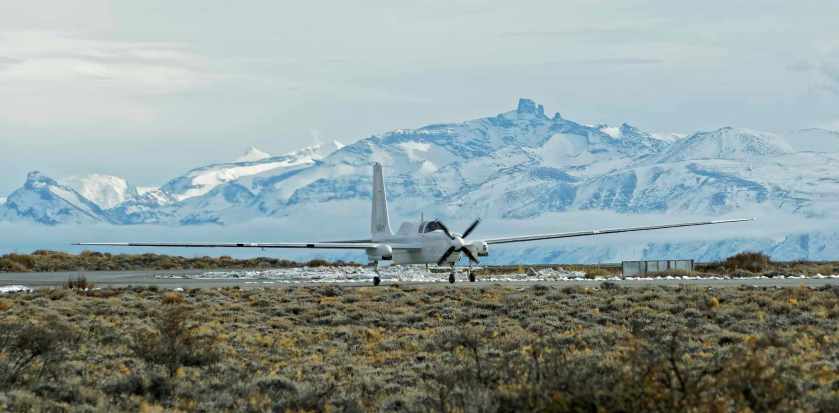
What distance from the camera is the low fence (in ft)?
205

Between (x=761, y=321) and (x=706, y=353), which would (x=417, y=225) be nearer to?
(x=761, y=321)

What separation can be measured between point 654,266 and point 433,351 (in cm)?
4334

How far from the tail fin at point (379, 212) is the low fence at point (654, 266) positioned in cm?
1507

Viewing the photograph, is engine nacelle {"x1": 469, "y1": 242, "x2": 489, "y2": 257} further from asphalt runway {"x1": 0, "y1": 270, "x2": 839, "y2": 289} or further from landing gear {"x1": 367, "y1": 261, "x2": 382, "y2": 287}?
landing gear {"x1": 367, "y1": 261, "x2": 382, "y2": 287}

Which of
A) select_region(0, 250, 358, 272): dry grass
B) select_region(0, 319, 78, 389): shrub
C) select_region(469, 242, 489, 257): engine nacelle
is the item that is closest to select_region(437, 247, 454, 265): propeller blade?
select_region(469, 242, 489, 257): engine nacelle

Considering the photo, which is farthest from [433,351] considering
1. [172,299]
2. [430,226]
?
[430,226]

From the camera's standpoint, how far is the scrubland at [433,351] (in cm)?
1340

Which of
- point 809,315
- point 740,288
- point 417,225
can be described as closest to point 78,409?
point 809,315

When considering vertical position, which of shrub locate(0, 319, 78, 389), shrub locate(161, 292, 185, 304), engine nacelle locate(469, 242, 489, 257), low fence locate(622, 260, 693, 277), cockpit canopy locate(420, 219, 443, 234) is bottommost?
shrub locate(0, 319, 78, 389)

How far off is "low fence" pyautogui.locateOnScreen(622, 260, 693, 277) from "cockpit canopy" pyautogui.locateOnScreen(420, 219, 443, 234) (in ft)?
56.3

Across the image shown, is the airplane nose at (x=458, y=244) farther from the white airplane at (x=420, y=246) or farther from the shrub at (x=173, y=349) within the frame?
the shrub at (x=173, y=349)

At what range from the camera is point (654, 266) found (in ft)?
208

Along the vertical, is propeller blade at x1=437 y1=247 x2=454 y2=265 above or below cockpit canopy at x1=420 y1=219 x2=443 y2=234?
below

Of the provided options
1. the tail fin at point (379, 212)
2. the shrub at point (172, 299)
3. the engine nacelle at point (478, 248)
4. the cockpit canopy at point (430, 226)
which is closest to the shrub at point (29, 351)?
the shrub at point (172, 299)
